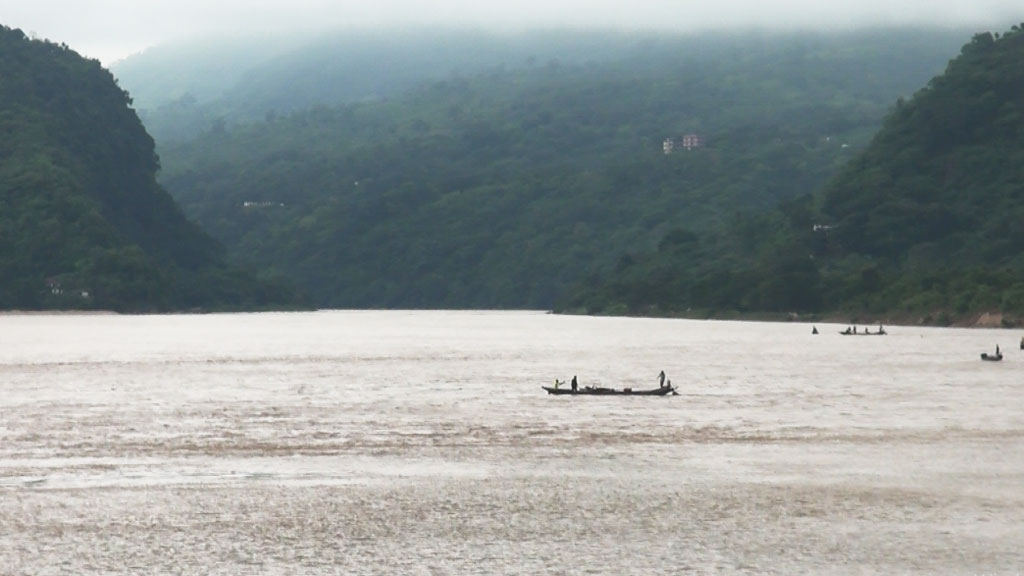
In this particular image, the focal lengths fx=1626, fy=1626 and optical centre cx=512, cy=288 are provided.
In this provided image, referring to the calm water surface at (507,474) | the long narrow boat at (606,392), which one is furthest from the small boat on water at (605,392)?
the calm water surface at (507,474)

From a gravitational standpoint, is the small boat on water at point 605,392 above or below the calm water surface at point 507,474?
above

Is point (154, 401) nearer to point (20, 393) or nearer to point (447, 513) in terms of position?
point (20, 393)

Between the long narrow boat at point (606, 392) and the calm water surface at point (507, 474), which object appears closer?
the calm water surface at point (507, 474)

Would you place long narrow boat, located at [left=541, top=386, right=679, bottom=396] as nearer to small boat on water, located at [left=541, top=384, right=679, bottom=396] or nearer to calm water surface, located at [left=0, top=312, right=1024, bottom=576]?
small boat on water, located at [left=541, top=384, right=679, bottom=396]

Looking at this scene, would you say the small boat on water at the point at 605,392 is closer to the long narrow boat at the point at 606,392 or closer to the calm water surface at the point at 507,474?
the long narrow boat at the point at 606,392

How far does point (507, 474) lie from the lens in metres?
59.7

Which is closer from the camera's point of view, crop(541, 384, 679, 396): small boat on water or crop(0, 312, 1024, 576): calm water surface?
crop(0, 312, 1024, 576): calm water surface

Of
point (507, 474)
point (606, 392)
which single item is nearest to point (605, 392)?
point (606, 392)

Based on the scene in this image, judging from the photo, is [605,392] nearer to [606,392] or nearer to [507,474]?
[606,392]

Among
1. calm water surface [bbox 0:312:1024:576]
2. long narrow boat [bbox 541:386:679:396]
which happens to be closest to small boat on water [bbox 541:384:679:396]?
long narrow boat [bbox 541:386:679:396]

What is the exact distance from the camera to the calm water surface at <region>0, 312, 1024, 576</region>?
4419 centimetres

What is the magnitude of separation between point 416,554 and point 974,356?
335ft

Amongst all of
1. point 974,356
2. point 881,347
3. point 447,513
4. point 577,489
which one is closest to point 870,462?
point 577,489

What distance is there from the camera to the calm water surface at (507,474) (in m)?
44.2
